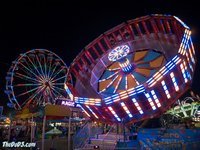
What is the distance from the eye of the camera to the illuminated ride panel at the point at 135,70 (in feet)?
74.1

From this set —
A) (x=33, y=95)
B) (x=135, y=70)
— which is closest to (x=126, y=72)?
(x=135, y=70)

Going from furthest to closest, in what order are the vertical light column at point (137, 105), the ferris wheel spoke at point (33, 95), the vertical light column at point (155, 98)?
the ferris wheel spoke at point (33, 95) < the vertical light column at point (137, 105) < the vertical light column at point (155, 98)

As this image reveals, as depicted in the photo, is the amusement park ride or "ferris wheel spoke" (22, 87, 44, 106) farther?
"ferris wheel spoke" (22, 87, 44, 106)

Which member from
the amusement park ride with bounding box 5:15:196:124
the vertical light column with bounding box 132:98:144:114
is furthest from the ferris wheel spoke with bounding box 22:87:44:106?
the vertical light column with bounding box 132:98:144:114

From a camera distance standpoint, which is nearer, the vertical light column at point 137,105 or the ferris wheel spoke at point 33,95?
the vertical light column at point 137,105

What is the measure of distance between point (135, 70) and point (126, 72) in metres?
1.04

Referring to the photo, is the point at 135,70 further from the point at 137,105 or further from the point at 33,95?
the point at 33,95

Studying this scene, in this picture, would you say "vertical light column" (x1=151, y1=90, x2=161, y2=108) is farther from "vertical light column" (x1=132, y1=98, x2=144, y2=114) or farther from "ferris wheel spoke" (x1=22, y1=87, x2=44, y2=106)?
"ferris wheel spoke" (x1=22, y1=87, x2=44, y2=106)

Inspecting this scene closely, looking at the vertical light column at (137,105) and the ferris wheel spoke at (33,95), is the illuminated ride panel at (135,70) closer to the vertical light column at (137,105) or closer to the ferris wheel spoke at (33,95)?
the vertical light column at (137,105)

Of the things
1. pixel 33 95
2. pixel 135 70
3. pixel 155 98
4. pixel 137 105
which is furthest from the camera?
pixel 33 95

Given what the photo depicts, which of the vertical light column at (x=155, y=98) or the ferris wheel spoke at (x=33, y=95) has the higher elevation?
the ferris wheel spoke at (x=33, y=95)

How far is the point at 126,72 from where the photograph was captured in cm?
2961

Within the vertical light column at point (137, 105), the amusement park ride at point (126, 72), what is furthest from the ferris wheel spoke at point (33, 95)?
the vertical light column at point (137, 105)

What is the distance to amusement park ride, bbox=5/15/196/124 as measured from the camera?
22.9m
